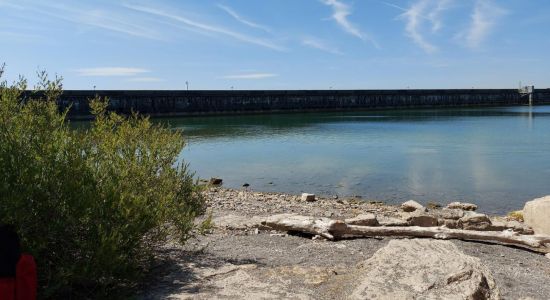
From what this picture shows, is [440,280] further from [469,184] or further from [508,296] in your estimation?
[469,184]

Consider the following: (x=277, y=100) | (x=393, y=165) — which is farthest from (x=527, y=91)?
(x=393, y=165)

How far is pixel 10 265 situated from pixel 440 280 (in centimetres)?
397

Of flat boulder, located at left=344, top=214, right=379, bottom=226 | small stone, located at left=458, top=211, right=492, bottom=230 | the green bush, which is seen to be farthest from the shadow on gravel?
small stone, located at left=458, top=211, right=492, bottom=230

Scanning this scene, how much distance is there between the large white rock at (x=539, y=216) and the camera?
10617mm

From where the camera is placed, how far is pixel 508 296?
5754 mm

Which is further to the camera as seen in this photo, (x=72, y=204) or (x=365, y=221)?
(x=365, y=221)

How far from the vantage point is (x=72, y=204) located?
206 inches

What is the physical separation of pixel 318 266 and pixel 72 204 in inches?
122

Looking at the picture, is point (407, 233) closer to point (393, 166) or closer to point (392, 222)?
point (392, 222)

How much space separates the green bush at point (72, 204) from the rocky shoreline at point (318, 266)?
55 cm

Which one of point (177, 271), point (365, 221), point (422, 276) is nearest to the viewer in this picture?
point (422, 276)

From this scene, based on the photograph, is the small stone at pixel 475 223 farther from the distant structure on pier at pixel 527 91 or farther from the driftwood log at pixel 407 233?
the distant structure on pier at pixel 527 91

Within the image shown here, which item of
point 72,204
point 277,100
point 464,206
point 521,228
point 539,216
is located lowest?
point 464,206

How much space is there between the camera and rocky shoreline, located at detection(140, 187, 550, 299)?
5.22 m
